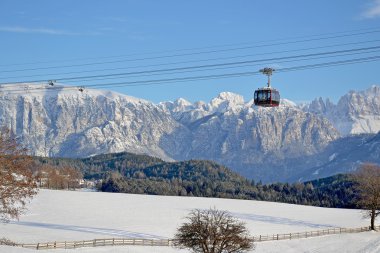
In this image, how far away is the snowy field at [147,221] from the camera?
9888 centimetres

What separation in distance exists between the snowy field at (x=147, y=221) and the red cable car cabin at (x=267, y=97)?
27490 mm

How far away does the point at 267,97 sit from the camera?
74.9 m

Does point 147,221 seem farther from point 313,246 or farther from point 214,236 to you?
point 214,236

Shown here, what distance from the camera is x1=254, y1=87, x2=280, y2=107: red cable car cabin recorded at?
7488 centimetres

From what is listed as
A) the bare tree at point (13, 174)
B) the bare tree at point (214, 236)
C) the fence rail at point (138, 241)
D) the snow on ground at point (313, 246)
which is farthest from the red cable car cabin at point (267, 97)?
the bare tree at point (13, 174)

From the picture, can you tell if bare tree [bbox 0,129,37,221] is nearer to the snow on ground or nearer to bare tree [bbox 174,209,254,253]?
the snow on ground

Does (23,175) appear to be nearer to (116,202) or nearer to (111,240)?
(111,240)

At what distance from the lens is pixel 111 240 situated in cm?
9169

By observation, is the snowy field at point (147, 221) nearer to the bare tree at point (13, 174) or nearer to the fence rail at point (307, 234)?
the fence rail at point (307, 234)

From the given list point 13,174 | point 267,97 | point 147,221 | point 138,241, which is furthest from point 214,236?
point 147,221

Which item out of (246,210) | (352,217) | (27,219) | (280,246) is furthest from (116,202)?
(280,246)

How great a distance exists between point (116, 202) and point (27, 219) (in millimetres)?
47843

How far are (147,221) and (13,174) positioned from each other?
5757cm

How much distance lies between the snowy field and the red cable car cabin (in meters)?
27.5
